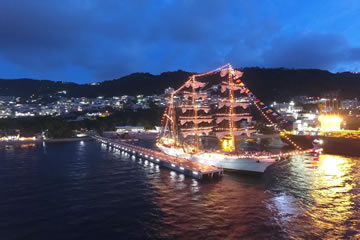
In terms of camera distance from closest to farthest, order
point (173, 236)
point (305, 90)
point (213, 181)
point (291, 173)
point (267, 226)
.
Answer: point (173, 236)
point (267, 226)
point (213, 181)
point (291, 173)
point (305, 90)

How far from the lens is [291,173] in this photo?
32.9m

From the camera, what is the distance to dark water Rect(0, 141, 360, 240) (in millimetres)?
16281

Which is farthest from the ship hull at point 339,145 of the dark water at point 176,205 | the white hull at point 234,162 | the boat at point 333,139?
the white hull at point 234,162

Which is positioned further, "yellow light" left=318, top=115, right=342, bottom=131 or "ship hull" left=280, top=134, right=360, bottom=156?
"yellow light" left=318, top=115, right=342, bottom=131

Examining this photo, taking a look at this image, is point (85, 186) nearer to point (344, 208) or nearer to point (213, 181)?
point (213, 181)

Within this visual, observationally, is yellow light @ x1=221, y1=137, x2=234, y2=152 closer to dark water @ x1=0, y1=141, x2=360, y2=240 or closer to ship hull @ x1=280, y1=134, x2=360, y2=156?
dark water @ x1=0, y1=141, x2=360, y2=240

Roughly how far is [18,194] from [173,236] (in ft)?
58.9

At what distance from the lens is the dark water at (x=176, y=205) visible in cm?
1628

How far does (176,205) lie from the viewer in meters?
21.1

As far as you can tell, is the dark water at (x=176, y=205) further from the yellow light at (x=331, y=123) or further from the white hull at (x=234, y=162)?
the yellow light at (x=331, y=123)

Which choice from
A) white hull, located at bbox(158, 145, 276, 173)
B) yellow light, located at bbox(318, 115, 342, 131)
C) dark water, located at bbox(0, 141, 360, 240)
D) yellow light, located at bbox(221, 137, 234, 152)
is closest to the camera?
dark water, located at bbox(0, 141, 360, 240)

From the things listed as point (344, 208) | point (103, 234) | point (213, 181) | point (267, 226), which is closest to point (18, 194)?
point (103, 234)

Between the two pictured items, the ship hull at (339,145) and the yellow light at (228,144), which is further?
the ship hull at (339,145)

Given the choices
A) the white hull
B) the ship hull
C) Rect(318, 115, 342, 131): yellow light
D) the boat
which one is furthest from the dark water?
Rect(318, 115, 342, 131): yellow light
